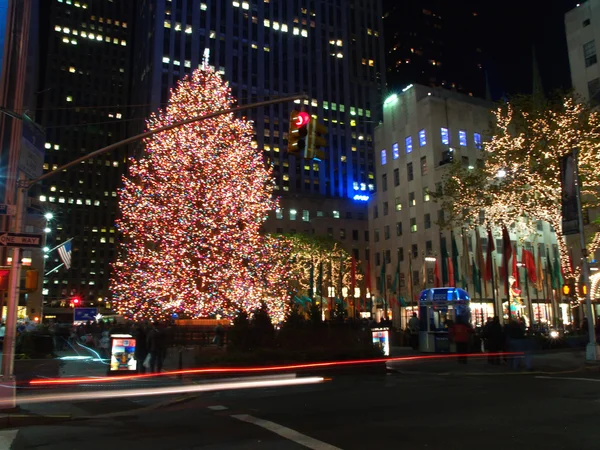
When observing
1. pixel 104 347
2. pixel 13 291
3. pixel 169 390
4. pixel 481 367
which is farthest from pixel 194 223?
pixel 13 291

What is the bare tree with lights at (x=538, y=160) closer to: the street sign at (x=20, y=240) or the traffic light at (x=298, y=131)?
the traffic light at (x=298, y=131)

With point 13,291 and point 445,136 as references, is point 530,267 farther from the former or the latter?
point 13,291

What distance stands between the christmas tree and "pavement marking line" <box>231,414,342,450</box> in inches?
876

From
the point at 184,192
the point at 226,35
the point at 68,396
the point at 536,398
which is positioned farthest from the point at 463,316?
the point at 226,35

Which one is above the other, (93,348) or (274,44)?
(274,44)

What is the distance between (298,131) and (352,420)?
728 centimetres

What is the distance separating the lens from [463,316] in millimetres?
28547

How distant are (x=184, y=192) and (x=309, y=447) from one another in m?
26.9

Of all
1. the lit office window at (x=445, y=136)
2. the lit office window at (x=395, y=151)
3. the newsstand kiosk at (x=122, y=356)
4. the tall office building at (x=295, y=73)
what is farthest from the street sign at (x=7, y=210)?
the tall office building at (x=295, y=73)

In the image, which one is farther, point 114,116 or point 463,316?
point 114,116

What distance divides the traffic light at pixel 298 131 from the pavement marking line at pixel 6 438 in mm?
8796

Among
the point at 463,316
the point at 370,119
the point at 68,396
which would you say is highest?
the point at 370,119

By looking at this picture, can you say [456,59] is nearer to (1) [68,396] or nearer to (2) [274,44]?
(2) [274,44]

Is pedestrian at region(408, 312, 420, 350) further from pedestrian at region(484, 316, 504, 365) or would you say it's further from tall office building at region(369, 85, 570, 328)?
tall office building at region(369, 85, 570, 328)
